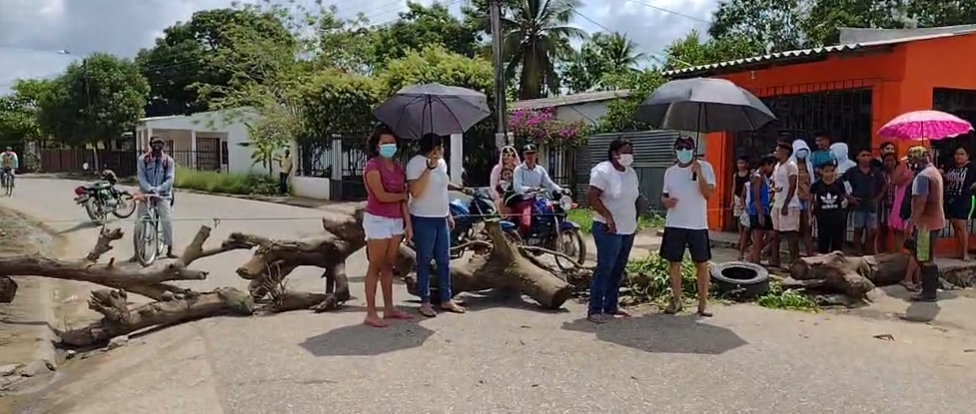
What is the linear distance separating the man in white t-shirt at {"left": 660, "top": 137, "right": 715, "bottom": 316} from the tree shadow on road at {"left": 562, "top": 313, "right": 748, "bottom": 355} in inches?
19.9

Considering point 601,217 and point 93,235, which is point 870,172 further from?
point 93,235

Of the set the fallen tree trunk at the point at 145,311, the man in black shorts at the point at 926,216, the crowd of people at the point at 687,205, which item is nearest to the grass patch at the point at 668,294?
the crowd of people at the point at 687,205

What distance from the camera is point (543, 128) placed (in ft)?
73.6

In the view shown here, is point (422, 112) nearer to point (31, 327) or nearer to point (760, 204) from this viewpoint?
point (31, 327)

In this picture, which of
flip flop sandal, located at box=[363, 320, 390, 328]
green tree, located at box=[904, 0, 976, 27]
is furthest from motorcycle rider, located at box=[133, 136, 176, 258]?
green tree, located at box=[904, 0, 976, 27]

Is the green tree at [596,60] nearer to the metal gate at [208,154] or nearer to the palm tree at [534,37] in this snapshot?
the palm tree at [534,37]

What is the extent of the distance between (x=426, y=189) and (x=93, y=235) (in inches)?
419

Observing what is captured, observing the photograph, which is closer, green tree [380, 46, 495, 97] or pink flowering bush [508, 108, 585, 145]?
pink flowering bush [508, 108, 585, 145]

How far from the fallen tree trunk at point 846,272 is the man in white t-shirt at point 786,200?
92 cm

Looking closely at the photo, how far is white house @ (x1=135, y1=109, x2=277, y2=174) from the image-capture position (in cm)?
3622

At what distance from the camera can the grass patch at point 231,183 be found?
29250 mm

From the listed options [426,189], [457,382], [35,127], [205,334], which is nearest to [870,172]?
[426,189]

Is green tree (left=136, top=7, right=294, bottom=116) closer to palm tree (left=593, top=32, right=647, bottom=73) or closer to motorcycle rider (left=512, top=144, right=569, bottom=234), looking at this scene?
palm tree (left=593, top=32, right=647, bottom=73)

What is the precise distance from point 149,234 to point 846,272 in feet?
28.4
